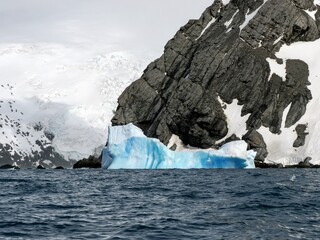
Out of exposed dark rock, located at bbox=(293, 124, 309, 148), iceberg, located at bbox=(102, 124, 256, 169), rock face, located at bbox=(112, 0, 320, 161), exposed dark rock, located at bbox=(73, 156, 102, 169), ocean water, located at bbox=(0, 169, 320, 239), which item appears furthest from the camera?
exposed dark rock, located at bbox=(73, 156, 102, 169)

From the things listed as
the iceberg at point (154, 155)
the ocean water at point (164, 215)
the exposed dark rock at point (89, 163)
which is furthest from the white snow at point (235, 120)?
Answer: the ocean water at point (164, 215)

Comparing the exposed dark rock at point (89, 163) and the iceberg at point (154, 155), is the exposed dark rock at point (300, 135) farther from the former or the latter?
the exposed dark rock at point (89, 163)

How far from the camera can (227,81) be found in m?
151

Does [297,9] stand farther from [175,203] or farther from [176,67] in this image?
[175,203]

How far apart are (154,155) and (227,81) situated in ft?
160

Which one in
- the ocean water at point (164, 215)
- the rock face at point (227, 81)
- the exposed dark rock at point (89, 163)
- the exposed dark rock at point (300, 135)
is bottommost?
the ocean water at point (164, 215)

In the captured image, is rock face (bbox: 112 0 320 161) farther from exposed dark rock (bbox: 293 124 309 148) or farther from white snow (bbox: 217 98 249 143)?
white snow (bbox: 217 98 249 143)

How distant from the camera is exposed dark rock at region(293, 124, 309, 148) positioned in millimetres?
138000

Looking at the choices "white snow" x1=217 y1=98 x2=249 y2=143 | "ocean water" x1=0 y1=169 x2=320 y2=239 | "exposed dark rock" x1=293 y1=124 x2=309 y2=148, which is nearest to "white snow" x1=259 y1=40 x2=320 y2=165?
"exposed dark rock" x1=293 y1=124 x2=309 y2=148

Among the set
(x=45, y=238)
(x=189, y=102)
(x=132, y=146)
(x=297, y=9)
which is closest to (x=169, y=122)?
(x=189, y=102)

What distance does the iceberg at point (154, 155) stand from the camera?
10719 cm

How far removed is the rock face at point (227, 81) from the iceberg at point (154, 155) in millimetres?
22293

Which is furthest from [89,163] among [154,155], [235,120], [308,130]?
[308,130]

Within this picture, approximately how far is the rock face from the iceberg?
73.1 feet
